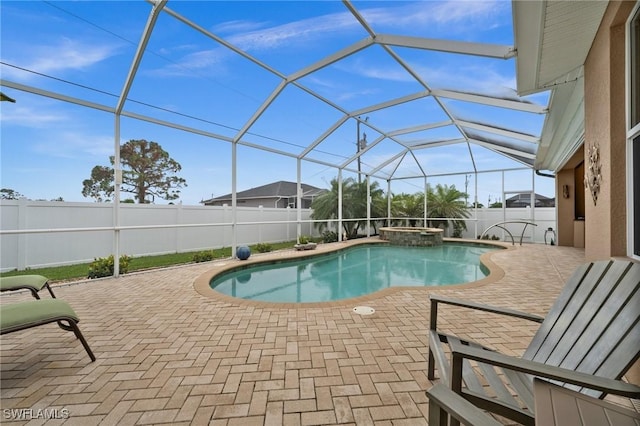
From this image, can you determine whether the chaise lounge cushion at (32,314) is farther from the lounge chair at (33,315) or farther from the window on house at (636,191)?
the window on house at (636,191)

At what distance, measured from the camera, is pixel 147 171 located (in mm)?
13312

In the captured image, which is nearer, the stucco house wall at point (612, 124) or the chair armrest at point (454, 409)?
the chair armrest at point (454, 409)

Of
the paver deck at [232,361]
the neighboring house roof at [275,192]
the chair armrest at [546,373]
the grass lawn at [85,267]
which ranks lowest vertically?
the grass lawn at [85,267]

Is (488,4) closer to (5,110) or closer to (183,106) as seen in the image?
(183,106)

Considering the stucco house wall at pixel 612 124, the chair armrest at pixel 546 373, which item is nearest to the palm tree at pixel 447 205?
the stucco house wall at pixel 612 124

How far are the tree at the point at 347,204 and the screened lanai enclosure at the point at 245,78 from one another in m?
3.38

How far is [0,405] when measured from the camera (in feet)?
6.31

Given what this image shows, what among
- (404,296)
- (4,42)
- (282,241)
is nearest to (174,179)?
(282,241)

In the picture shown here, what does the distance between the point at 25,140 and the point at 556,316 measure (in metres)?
11.1

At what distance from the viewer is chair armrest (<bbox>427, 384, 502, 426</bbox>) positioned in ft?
3.18

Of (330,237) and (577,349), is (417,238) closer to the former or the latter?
(330,237)

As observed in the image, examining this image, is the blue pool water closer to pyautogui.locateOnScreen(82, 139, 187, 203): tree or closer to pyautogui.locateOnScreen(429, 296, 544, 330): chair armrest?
pyautogui.locateOnScreen(429, 296, 544, 330): chair armrest

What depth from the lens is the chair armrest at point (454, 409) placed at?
0.97 metres

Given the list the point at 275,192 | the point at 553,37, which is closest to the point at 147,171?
the point at 275,192
